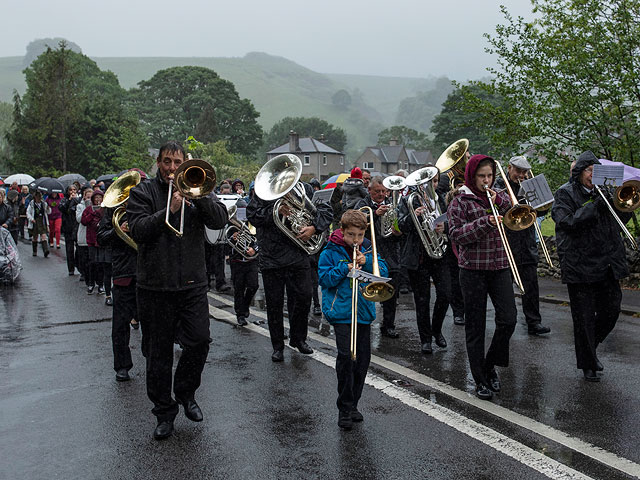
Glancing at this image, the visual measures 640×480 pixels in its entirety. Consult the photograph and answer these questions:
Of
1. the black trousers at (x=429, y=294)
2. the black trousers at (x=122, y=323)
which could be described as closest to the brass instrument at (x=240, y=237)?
the black trousers at (x=122, y=323)

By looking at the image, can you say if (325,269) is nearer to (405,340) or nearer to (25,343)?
(405,340)

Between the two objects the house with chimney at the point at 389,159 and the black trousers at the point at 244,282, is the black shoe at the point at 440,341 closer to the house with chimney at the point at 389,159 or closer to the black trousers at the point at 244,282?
the black trousers at the point at 244,282

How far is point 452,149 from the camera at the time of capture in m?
7.91

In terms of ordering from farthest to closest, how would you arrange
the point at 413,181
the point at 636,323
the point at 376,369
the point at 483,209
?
the point at 636,323 → the point at 413,181 → the point at 376,369 → the point at 483,209

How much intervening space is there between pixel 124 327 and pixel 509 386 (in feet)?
12.4

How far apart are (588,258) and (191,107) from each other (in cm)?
8259

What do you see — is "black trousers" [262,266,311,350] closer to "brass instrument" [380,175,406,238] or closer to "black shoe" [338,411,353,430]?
"brass instrument" [380,175,406,238]

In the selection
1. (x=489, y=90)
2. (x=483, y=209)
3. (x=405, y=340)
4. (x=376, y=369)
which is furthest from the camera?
(x=489, y=90)

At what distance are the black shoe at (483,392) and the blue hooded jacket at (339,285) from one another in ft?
4.10

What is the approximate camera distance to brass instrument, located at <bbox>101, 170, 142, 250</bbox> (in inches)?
258

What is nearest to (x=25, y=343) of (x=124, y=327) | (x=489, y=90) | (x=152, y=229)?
(x=124, y=327)

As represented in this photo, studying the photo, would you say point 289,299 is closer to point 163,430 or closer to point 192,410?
point 192,410

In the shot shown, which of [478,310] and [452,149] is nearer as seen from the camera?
[478,310]

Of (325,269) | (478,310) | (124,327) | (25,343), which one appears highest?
(325,269)
